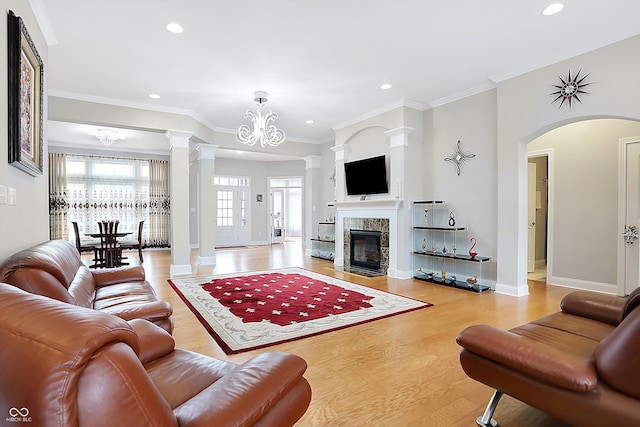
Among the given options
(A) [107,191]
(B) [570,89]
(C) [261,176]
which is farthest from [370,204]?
(A) [107,191]

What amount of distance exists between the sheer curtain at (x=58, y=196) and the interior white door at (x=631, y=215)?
448 inches

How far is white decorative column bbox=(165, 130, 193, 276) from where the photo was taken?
5.95 m

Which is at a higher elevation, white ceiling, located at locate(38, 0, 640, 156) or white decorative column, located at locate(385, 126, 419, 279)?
white ceiling, located at locate(38, 0, 640, 156)

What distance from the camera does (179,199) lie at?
6000 mm

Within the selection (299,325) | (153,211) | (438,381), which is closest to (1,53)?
(299,325)

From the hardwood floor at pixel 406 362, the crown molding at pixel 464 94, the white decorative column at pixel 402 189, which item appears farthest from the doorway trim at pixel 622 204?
the white decorative column at pixel 402 189

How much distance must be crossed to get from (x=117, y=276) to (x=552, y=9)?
15.5 ft

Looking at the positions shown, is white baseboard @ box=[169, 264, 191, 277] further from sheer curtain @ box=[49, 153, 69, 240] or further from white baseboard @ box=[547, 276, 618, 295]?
white baseboard @ box=[547, 276, 618, 295]

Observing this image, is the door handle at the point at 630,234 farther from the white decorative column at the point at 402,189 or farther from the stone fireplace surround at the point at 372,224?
the stone fireplace surround at the point at 372,224

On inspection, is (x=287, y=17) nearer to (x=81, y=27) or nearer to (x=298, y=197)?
(x=81, y=27)

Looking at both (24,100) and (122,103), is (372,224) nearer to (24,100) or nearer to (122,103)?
(122,103)

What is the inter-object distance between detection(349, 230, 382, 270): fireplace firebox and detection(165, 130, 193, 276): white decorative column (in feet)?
10.3

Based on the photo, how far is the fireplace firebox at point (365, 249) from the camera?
623cm

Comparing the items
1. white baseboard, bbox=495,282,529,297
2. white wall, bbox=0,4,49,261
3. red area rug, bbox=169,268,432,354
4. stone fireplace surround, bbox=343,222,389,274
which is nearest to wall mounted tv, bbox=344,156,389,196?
stone fireplace surround, bbox=343,222,389,274
